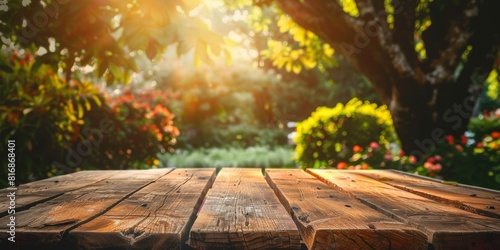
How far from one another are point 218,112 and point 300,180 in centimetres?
1537

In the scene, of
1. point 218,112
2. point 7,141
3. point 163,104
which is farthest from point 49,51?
point 218,112

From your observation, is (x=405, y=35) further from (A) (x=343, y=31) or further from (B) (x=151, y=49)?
(B) (x=151, y=49)

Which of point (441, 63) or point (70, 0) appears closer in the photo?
point (70, 0)

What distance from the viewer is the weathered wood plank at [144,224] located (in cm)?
97

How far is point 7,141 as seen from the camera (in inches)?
161

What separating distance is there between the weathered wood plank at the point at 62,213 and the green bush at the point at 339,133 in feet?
17.8

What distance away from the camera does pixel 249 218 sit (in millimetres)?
1155

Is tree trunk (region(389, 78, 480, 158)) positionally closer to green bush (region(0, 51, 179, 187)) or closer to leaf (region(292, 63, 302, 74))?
leaf (region(292, 63, 302, 74))

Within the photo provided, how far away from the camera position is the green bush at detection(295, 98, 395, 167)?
22.9 ft

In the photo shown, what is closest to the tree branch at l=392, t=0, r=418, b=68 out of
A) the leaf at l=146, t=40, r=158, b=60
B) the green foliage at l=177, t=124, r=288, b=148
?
the leaf at l=146, t=40, r=158, b=60

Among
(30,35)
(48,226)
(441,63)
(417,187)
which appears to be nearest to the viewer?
(48,226)

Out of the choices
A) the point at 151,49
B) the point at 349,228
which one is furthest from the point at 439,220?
the point at 151,49

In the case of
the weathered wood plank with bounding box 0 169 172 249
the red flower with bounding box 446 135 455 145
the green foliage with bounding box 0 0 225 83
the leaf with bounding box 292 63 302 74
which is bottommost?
the weathered wood plank with bounding box 0 169 172 249

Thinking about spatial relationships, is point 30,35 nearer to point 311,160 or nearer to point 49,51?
point 49,51
